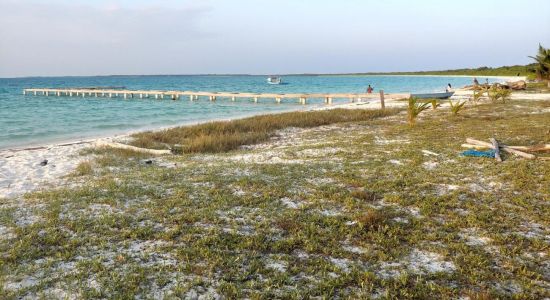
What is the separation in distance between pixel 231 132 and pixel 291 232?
12073 mm

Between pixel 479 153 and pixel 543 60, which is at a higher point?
pixel 543 60

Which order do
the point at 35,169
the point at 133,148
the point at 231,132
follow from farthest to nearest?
the point at 231,132, the point at 133,148, the point at 35,169

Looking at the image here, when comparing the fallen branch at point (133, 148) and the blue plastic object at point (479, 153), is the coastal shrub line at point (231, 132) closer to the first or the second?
the fallen branch at point (133, 148)

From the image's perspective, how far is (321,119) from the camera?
2038 centimetres

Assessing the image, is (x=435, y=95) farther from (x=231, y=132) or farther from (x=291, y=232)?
(x=291, y=232)

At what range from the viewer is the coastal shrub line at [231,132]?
557 inches

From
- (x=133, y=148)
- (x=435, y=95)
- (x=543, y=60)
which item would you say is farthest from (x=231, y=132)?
(x=543, y=60)

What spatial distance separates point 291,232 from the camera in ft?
18.3

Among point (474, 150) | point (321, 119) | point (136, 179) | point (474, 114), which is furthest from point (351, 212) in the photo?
point (474, 114)

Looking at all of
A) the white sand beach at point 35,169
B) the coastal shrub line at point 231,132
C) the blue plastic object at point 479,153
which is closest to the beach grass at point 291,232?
the blue plastic object at point 479,153

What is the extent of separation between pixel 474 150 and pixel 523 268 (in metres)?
6.32

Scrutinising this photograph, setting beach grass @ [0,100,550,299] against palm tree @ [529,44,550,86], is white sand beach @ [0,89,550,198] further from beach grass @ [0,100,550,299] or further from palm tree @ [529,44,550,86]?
palm tree @ [529,44,550,86]

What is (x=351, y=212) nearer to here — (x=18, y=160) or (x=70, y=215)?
(x=70, y=215)

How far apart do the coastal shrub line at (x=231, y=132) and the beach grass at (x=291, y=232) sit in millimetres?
4133
